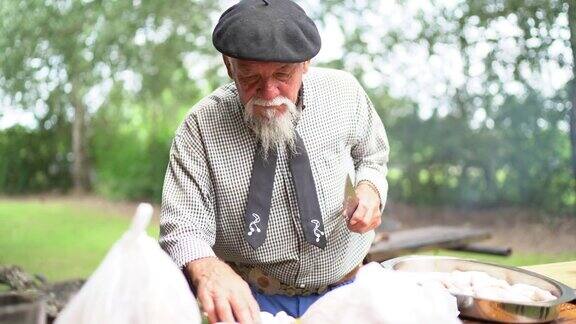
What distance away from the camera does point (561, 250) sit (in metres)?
6.67

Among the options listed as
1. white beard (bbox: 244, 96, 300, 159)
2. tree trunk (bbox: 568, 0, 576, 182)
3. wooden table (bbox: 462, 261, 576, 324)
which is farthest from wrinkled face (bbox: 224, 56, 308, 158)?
tree trunk (bbox: 568, 0, 576, 182)

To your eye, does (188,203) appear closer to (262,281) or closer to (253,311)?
(262,281)

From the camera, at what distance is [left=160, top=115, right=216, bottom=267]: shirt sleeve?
1845 mm

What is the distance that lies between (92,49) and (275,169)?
5186 mm

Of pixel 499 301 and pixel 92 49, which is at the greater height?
pixel 499 301

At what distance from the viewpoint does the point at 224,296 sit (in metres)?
1.56

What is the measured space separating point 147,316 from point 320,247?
1028 millimetres

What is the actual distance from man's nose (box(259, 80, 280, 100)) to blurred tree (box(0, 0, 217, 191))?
16.9ft

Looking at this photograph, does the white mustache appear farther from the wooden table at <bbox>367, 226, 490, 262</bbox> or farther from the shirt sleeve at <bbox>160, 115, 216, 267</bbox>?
the wooden table at <bbox>367, 226, 490, 262</bbox>

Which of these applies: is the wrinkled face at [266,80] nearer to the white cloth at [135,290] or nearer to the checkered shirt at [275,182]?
the checkered shirt at [275,182]

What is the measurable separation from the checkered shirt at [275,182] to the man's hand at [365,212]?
0.42 ft

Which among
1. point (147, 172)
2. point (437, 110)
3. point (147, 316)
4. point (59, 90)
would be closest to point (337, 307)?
point (147, 316)

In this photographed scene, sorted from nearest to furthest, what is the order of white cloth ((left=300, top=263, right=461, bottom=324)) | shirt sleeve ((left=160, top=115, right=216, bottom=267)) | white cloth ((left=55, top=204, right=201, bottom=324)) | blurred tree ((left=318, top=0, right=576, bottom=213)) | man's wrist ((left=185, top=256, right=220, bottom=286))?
white cloth ((left=55, top=204, right=201, bottom=324)), white cloth ((left=300, top=263, right=461, bottom=324)), man's wrist ((left=185, top=256, right=220, bottom=286)), shirt sleeve ((left=160, top=115, right=216, bottom=267)), blurred tree ((left=318, top=0, right=576, bottom=213))

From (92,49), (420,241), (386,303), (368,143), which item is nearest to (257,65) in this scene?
(368,143)
